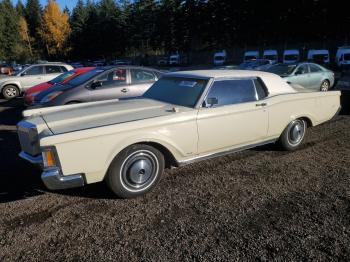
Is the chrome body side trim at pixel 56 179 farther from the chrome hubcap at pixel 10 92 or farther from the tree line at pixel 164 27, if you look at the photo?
the tree line at pixel 164 27

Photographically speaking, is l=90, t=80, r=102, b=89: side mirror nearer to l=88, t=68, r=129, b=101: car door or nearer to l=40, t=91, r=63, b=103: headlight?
l=88, t=68, r=129, b=101: car door

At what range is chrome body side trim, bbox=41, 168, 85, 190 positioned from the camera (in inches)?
140

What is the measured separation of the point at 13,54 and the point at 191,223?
254ft

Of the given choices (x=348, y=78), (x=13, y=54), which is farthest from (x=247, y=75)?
(x=13, y=54)

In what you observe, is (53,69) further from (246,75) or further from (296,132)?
(296,132)

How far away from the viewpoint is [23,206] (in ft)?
12.9

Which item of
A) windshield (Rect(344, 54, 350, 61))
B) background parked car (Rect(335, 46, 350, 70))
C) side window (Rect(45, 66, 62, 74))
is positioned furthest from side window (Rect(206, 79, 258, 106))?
windshield (Rect(344, 54, 350, 61))

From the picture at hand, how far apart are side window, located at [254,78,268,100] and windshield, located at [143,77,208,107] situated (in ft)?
3.39

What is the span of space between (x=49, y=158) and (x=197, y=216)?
5.79 feet

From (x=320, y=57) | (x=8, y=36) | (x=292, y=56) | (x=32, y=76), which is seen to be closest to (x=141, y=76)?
(x=32, y=76)

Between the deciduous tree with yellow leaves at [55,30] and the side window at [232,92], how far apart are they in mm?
65063

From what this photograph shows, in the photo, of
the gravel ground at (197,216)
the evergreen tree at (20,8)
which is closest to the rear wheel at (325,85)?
the gravel ground at (197,216)

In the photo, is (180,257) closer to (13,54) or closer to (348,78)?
(348,78)

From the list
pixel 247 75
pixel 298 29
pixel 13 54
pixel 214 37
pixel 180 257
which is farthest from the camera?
pixel 13 54
